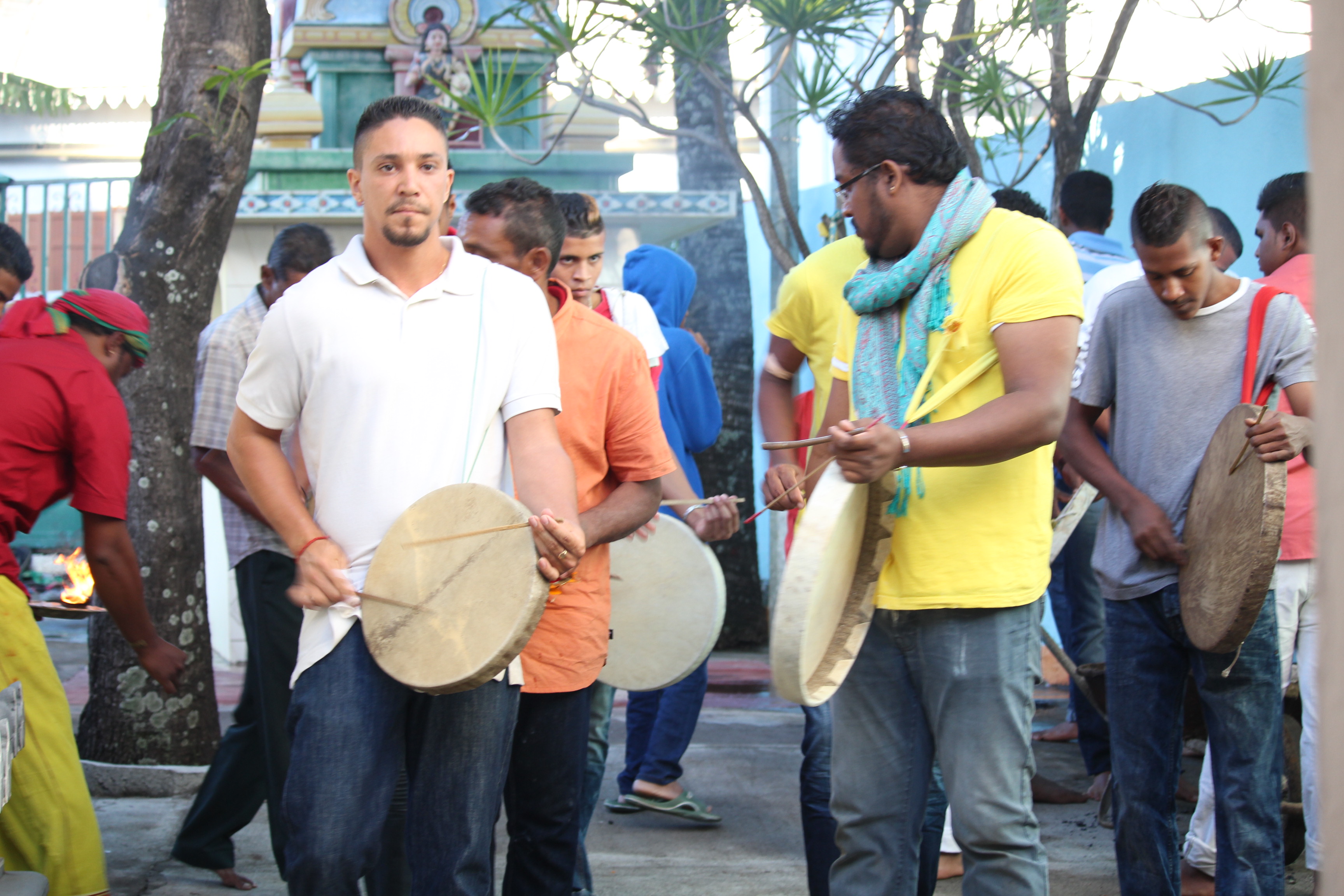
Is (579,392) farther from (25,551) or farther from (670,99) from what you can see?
A: (670,99)

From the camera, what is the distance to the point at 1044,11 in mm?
6281

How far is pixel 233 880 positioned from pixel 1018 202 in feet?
11.3

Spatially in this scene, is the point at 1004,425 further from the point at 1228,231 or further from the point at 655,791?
the point at 1228,231

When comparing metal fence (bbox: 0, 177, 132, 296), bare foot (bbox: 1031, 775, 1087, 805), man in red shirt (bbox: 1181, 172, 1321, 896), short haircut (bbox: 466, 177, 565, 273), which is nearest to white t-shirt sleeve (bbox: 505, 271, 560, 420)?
short haircut (bbox: 466, 177, 565, 273)

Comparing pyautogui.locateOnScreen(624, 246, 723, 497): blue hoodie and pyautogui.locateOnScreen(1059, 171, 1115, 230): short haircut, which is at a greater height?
pyautogui.locateOnScreen(1059, 171, 1115, 230): short haircut

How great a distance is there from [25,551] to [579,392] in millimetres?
8018

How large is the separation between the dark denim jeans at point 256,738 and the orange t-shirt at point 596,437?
1111 mm

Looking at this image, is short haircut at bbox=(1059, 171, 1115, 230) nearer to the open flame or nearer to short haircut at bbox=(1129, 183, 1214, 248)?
short haircut at bbox=(1129, 183, 1214, 248)

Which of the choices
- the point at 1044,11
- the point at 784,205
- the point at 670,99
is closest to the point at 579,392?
the point at 784,205

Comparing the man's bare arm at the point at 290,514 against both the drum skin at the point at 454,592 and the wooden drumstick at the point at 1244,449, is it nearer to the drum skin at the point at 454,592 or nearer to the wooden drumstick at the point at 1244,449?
the drum skin at the point at 454,592

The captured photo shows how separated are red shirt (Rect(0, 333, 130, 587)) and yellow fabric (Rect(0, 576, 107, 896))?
222 mm

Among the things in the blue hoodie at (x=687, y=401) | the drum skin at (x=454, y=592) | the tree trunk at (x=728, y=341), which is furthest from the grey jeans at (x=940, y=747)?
the tree trunk at (x=728, y=341)

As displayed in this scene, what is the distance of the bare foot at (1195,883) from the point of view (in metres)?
4.02

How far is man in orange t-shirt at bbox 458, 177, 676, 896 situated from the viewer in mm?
3162
